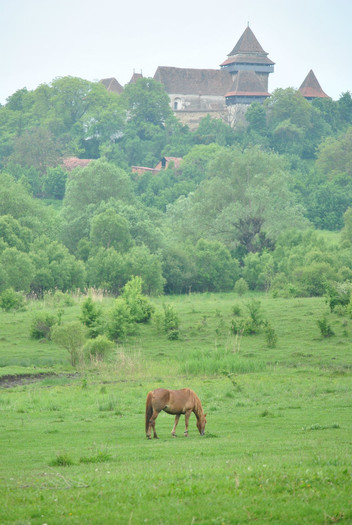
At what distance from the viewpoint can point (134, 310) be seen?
34.0 metres

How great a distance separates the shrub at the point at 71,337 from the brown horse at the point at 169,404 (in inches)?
557

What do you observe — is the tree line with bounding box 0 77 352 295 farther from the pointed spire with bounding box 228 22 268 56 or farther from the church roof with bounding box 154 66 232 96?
the pointed spire with bounding box 228 22 268 56

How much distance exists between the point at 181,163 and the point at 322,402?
89.6 m

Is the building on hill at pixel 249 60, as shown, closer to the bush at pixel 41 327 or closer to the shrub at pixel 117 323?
the shrub at pixel 117 323

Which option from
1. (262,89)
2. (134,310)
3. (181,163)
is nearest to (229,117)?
(262,89)

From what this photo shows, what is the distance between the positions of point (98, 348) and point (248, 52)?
120637 mm

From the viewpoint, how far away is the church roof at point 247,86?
133000 mm

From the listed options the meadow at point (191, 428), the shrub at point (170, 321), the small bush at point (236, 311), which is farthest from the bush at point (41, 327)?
the small bush at point (236, 311)

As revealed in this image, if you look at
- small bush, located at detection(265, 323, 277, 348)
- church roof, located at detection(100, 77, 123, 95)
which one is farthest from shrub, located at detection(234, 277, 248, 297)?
church roof, located at detection(100, 77, 123, 95)

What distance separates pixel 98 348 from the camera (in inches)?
1148

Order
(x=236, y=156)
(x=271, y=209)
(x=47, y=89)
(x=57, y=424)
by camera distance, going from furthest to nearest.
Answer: (x=47, y=89), (x=236, y=156), (x=271, y=209), (x=57, y=424)

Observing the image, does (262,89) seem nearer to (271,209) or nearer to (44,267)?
(271,209)

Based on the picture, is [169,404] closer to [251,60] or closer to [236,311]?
[236,311]

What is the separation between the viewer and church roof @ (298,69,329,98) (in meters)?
138
